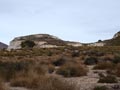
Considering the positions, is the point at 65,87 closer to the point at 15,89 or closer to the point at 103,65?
the point at 15,89

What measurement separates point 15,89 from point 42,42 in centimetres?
12529

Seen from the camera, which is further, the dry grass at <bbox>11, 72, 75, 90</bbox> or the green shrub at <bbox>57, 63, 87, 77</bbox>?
the green shrub at <bbox>57, 63, 87, 77</bbox>

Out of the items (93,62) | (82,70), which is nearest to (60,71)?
(82,70)

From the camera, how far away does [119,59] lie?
1344 inches

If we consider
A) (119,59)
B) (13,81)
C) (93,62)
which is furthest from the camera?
(93,62)

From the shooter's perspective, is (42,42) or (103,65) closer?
(103,65)

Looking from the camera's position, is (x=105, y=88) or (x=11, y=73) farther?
(x=11, y=73)

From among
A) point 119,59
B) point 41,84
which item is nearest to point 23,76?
point 41,84

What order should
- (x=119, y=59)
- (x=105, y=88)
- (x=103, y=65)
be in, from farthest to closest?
(x=119, y=59)
(x=103, y=65)
(x=105, y=88)

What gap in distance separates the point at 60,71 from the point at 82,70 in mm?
1430

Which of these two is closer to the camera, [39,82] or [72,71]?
[39,82]

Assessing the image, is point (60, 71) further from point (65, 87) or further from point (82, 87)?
point (65, 87)

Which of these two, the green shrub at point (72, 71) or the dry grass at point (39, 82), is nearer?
the dry grass at point (39, 82)

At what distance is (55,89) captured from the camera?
15133 mm
